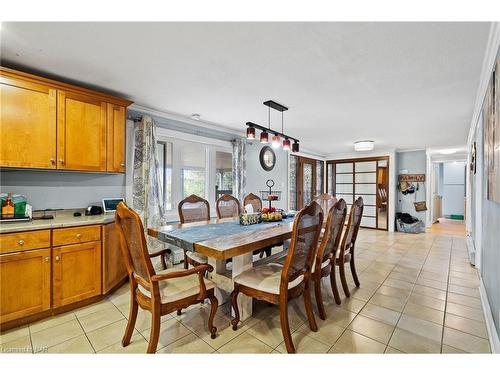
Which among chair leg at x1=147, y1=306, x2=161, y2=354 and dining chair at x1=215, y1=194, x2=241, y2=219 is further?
dining chair at x1=215, y1=194, x2=241, y2=219

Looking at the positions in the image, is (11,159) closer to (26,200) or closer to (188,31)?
(26,200)

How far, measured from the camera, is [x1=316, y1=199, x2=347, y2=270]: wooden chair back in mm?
2055

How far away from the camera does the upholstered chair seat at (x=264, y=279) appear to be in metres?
1.76

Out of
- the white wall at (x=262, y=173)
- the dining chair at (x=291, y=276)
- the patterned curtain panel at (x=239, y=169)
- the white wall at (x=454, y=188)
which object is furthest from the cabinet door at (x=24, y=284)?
the white wall at (x=454, y=188)

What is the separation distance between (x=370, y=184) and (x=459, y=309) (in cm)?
504

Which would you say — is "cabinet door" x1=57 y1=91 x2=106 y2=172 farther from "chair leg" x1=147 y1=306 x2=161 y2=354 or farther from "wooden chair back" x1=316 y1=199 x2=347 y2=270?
"wooden chair back" x1=316 y1=199 x2=347 y2=270

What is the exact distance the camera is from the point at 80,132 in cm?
246

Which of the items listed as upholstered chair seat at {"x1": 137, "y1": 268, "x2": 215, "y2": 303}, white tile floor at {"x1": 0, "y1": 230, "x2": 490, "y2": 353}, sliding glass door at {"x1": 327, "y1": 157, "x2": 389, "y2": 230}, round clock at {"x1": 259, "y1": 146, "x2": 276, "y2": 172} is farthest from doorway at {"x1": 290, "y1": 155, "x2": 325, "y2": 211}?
upholstered chair seat at {"x1": 137, "y1": 268, "x2": 215, "y2": 303}

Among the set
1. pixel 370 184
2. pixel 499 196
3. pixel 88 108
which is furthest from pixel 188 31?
pixel 370 184

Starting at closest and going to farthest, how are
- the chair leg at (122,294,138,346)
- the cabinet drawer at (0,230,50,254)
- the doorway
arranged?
the chair leg at (122,294,138,346) → the cabinet drawer at (0,230,50,254) → the doorway

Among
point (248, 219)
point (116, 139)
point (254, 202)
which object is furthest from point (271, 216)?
point (116, 139)

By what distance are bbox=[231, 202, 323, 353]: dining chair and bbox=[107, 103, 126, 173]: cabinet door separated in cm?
193

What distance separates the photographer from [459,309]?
2.31 meters

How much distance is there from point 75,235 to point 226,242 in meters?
1.49
